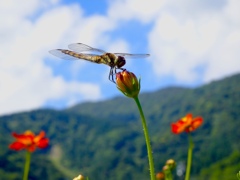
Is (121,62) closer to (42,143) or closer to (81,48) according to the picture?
(81,48)

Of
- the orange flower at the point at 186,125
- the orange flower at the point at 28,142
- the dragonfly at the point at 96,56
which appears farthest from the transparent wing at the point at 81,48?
the orange flower at the point at 186,125

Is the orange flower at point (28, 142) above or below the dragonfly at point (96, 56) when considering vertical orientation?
above

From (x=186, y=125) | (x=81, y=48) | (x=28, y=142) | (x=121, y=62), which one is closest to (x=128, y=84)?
(x=121, y=62)

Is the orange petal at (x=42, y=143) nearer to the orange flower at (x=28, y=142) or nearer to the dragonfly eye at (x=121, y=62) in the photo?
the orange flower at (x=28, y=142)

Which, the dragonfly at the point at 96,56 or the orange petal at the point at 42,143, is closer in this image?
the dragonfly at the point at 96,56

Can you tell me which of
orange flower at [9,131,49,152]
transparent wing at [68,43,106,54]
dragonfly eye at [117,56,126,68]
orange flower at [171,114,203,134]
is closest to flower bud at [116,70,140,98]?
dragonfly eye at [117,56,126,68]

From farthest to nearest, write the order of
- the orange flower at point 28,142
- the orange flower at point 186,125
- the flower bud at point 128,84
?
the orange flower at point 186,125
the orange flower at point 28,142
the flower bud at point 128,84

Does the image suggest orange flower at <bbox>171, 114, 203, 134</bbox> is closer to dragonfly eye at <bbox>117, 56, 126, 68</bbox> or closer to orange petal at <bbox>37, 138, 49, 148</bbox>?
orange petal at <bbox>37, 138, 49, 148</bbox>

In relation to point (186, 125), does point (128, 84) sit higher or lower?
lower
